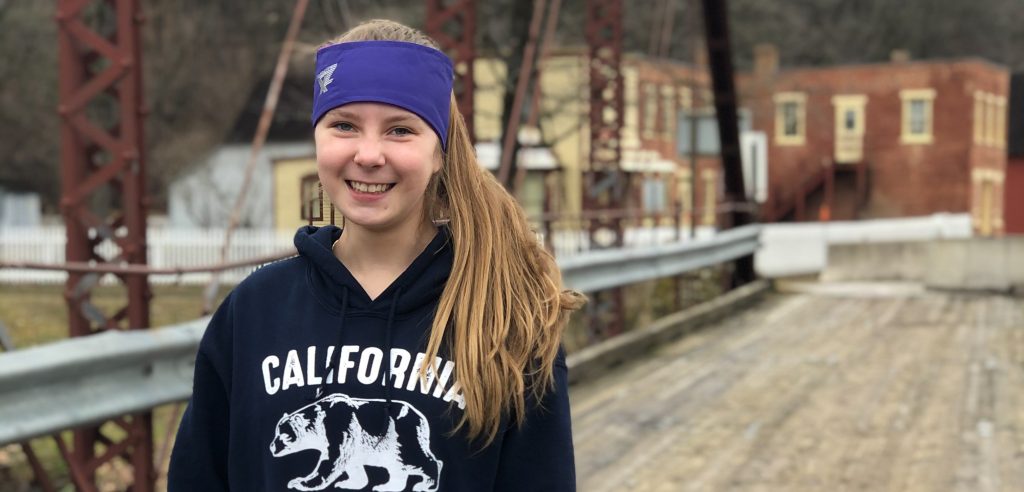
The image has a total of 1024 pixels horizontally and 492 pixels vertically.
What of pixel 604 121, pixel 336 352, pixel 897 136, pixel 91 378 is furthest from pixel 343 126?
pixel 897 136

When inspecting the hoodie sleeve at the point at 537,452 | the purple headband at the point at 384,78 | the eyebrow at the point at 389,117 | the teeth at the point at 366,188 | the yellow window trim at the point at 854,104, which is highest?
the yellow window trim at the point at 854,104

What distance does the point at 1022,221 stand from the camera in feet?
184

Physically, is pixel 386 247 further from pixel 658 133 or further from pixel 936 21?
pixel 936 21

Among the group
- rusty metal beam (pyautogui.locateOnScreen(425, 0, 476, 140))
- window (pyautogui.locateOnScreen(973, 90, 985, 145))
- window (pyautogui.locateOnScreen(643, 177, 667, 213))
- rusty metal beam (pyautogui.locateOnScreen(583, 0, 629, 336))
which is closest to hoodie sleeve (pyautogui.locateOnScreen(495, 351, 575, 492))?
rusty metal beam (pyautogui.locateOnScreen(425, 0, 476, 140))

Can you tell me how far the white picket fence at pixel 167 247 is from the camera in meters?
35.0

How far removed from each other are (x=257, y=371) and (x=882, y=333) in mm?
12748

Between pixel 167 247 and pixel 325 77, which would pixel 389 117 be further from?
pixel 167 247

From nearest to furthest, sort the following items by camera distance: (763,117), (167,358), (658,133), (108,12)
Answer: (167,358) → (108,12) → (658,133) → (763,117)

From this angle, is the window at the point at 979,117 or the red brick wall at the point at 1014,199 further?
the red brick wall at the point at 1014,199

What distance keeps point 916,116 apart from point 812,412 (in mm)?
41959

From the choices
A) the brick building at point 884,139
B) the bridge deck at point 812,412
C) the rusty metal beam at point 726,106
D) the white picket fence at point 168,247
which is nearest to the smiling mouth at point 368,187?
the bridge deck at point 812,412

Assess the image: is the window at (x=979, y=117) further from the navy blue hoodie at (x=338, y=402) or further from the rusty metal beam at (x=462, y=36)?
the navy blue hoodie at (x=338, y=402)

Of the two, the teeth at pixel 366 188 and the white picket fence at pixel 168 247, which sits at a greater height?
the teeth at pixel 366 188

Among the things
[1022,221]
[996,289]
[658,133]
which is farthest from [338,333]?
[1022,221]
